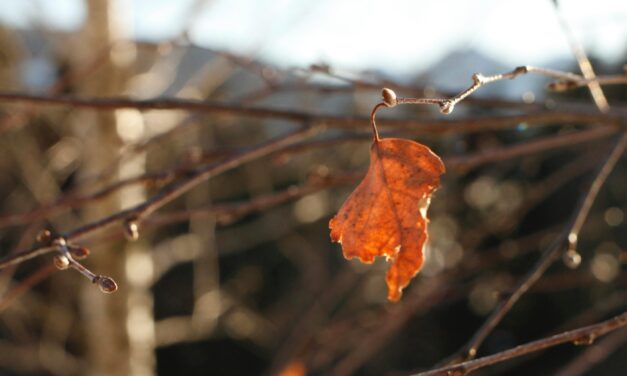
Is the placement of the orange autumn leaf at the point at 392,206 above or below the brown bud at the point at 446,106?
above

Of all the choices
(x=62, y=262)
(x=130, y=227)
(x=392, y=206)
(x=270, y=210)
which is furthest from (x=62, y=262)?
(x=270, y=210)

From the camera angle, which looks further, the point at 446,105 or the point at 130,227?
the point at 130,227

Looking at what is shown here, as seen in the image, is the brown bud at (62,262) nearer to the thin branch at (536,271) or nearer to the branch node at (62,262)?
the branch node at (62,262)

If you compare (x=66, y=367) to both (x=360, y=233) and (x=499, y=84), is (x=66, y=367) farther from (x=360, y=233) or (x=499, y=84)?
(x=360, y=233)

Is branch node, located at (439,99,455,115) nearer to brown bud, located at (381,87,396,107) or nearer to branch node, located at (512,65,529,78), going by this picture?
brown bud, located at (381,87,396,107)

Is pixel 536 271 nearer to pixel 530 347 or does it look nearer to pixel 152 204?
pixel 530 347

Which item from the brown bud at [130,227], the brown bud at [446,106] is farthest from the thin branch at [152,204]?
the brown bud at [446,106]
